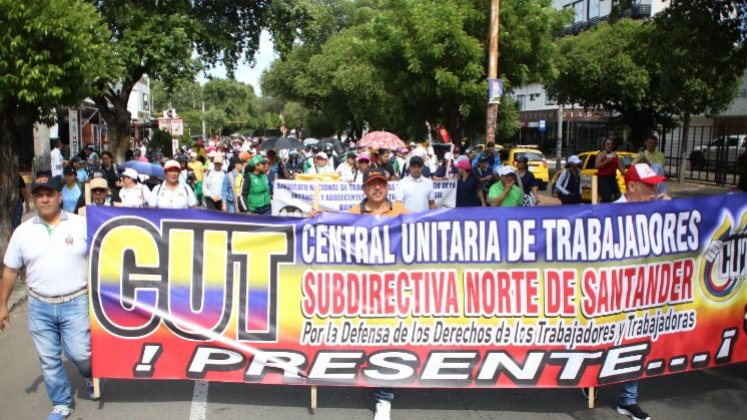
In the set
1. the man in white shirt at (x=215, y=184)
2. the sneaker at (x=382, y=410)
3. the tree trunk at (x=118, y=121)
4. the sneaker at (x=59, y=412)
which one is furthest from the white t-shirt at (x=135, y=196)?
the tree trunk at (x=118, y=121)

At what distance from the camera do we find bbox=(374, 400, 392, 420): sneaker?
193 inches

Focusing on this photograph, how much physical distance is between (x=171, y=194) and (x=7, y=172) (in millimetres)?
2961

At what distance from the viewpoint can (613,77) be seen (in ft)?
103

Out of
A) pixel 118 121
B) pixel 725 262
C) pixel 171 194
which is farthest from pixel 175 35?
pixel 725 262

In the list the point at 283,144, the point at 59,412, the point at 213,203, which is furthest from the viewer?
the point at 283,144

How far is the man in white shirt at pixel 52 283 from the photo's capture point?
4.80 m

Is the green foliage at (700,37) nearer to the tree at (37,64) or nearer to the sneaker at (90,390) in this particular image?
the tree at (37,64)

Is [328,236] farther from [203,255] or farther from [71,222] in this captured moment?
[71,222]

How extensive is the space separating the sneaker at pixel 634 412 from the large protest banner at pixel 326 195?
622 cm

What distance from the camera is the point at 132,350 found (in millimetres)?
5043

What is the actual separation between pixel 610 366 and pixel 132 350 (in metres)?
3.41

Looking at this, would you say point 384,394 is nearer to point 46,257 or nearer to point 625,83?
point 46,257

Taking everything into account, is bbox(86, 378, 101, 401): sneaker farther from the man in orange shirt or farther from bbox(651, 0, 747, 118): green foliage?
bbox(651, 0, 747, 118): green foliage

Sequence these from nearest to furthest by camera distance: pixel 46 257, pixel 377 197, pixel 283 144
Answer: pixel 46 257 → pixel 377 197 → pixel 283 144
